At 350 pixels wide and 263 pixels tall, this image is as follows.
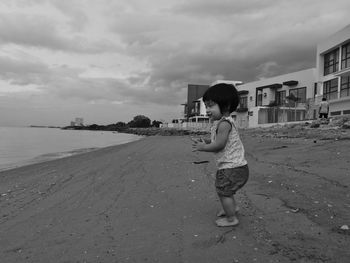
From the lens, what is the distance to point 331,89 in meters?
32.2

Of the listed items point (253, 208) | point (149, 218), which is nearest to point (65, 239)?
point (149, 218)

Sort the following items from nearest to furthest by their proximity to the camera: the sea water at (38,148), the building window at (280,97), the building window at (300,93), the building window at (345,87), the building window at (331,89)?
the sea water at (38,148), the building window at (345,87), the building window at (331,89), the building window at (300,93), the building window at (280,97)

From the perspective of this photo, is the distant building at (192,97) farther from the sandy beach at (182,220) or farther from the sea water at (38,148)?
the sandy beach at (182,220)

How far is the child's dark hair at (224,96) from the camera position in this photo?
3.67 meters

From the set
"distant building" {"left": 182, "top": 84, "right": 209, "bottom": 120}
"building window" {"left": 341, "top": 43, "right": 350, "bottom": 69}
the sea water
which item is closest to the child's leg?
the sea water

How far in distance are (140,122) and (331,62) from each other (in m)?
103

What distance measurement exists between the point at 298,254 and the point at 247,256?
427mm

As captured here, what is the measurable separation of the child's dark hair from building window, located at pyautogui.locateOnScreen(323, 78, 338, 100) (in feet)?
97.2

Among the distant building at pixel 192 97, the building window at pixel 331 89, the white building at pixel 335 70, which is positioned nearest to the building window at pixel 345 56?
the white building at pixel 335 70

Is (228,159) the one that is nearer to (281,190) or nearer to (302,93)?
(281,190)

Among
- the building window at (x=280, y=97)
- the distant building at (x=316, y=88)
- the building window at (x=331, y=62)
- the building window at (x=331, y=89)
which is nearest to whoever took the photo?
the distant building at (x=316, y=88)

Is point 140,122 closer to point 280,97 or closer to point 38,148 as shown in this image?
point 280,97

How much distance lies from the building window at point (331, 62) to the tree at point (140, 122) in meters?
97.1

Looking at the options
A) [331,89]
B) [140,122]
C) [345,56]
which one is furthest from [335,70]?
[140,122]
